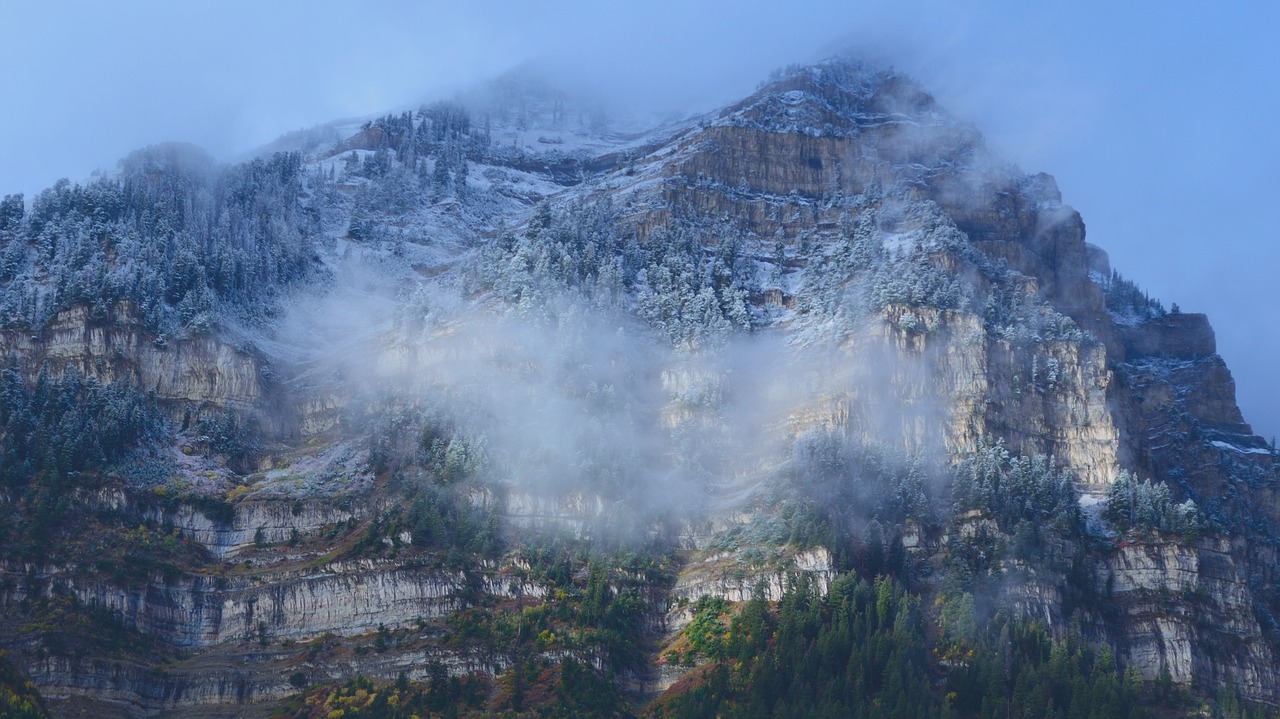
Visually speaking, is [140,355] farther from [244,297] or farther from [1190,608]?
[1190,608]

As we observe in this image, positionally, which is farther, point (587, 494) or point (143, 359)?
point (143, 359)

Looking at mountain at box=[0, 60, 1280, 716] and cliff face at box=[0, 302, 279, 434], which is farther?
cliff face at box=[0, 302, 279, 434]

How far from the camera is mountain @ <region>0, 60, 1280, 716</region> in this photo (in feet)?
458

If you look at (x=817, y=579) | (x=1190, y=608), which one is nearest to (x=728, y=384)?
(x=817, y=579)

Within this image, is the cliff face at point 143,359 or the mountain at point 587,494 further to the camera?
the cliff face at point 143,359

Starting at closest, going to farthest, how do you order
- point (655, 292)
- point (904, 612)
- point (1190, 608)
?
point (904, 612) → point (1190, 608) → point (655, 292)

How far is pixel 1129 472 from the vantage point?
172 m

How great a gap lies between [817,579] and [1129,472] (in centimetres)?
4530

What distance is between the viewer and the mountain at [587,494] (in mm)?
139625

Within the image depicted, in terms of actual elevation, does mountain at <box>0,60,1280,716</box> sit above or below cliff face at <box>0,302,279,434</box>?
below

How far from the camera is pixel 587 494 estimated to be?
161 m

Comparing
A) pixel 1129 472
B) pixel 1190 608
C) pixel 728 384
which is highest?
pixel 728 384

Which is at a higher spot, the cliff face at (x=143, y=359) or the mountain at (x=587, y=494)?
the cliff face at (x=143, y=359)

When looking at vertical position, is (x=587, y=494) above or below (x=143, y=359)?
below
